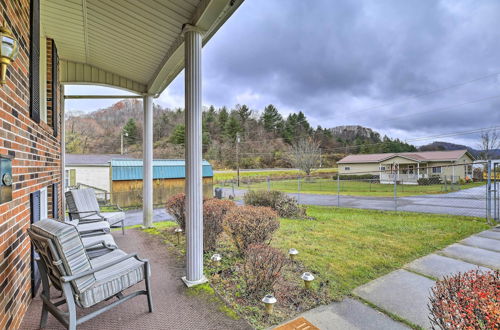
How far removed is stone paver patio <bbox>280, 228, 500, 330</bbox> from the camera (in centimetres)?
214

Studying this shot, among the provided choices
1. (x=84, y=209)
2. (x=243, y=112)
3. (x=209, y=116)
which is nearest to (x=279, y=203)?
(x=84, y=209)

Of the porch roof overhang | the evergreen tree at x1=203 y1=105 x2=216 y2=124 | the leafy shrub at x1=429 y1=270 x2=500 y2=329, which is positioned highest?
the evergreen tree at x1=203 y1=105 x2=216 y2=124

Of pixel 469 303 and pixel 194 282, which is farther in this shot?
pixel 194 282

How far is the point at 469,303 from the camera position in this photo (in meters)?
1.27

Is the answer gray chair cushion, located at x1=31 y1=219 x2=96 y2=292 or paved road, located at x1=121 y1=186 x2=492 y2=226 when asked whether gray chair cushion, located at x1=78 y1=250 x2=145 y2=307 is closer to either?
gray chair cushion, located at x1=31 y1=219 x2=96 y2=292

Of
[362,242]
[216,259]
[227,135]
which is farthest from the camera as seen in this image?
[227,135]

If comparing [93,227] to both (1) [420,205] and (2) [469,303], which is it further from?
(1) [420,205]

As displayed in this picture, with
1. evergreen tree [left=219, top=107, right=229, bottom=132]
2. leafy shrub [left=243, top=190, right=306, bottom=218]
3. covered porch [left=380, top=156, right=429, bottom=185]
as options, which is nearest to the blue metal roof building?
leafy shrub [left=243, top=190, right=306, bottom=218]

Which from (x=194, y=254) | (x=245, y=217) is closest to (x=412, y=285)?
(x=245, y=217)

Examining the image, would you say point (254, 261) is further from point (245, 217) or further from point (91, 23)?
point (91, 23)

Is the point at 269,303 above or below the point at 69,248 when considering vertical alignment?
below

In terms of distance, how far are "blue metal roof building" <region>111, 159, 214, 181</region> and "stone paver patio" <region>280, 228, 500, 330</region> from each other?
9940mm

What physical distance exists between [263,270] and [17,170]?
2.51 meters

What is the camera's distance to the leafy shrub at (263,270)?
8.27ft
